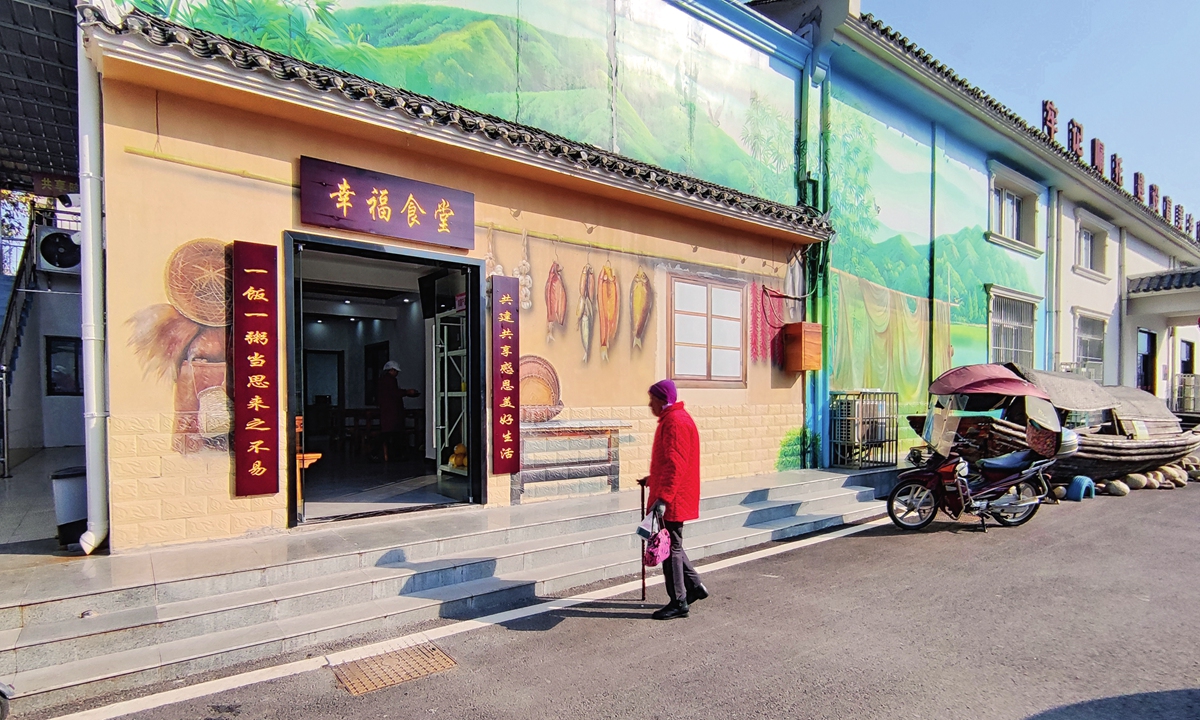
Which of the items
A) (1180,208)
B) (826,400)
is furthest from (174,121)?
(1180,208)

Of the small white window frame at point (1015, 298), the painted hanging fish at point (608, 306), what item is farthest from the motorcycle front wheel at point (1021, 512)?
the small white window frame at point (1015, 298)

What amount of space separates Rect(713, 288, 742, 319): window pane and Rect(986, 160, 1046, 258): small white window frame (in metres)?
8.04

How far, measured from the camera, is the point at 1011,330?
14711mm

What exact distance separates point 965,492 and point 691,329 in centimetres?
387

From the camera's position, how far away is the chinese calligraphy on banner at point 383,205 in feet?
18.0

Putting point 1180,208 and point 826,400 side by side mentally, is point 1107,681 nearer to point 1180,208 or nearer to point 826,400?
point 826,400

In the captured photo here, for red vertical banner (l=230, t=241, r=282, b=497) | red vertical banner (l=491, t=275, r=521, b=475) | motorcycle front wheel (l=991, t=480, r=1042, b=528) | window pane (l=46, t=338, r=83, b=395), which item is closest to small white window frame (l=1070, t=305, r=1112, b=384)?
motorcycle front wheel (l=991, t=480, r=1042, b=528)

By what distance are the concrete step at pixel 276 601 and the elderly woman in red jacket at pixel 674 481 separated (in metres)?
1.29

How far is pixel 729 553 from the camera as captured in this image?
6227 mm

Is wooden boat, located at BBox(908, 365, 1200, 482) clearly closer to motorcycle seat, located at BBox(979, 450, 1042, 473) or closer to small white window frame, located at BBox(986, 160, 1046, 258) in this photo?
motorcycle seat, located at BBox(979, 450, 1042, 473)

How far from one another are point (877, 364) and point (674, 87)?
608 centimetres

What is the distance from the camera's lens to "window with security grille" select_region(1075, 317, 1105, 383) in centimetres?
1655

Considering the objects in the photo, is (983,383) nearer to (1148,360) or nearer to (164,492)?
(164,492)

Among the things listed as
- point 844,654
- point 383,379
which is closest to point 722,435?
point 844,654
